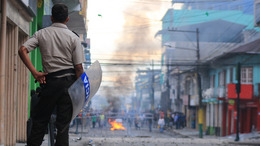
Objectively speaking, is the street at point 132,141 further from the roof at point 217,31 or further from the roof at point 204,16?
the roof at point 204,16

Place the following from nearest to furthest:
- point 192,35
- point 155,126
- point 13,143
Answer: point 13,143 < point 155,126 < point 192,35

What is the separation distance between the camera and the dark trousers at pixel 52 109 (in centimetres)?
385

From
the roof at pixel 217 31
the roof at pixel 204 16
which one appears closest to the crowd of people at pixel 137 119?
the roof at pixel 217 31

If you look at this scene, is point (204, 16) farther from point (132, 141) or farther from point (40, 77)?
point (40, 77)

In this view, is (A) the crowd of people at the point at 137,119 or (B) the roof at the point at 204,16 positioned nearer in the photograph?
(A) the crowd of people at the point at 137,119

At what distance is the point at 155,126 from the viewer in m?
48.8

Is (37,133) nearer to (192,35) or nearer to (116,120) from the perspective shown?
(116,120)

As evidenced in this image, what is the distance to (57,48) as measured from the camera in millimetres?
4008

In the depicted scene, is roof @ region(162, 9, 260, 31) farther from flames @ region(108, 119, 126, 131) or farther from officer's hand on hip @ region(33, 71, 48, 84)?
officer's hand on hip @ region(33, 71, 48, 84)

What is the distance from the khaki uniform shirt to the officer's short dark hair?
0.12 m

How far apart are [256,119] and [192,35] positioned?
123 feet

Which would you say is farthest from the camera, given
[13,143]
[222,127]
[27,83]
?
[222,127]

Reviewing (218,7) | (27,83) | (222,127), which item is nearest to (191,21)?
(218,7)

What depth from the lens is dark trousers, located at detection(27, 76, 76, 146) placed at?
12.6ft
